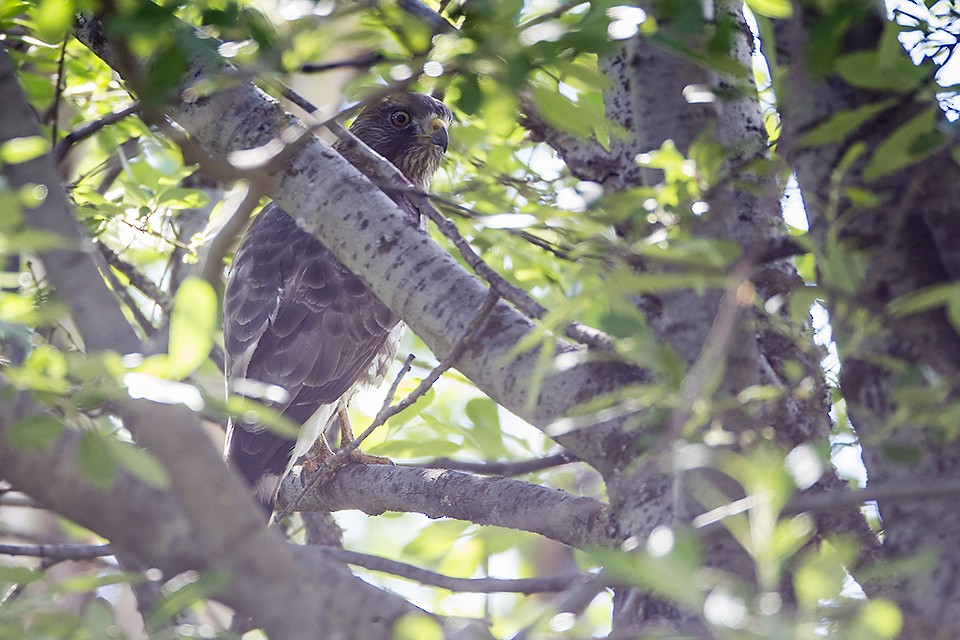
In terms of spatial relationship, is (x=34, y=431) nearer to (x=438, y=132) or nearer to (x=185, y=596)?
(x=185, y=596)

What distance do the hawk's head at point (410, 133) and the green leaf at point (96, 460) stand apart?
5.09 metres

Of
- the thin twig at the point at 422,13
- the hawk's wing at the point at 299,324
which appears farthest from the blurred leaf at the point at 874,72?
the hawk's wing at the point at 299,324

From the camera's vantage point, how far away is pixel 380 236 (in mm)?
2832

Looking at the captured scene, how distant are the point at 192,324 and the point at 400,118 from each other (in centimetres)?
549

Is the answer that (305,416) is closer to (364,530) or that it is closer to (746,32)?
(746,32)

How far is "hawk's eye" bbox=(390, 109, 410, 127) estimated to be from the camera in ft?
22.0

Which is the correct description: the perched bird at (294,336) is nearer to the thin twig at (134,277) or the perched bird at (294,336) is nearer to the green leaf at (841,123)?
the thin twig at (134,277)

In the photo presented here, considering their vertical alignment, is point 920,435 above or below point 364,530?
above

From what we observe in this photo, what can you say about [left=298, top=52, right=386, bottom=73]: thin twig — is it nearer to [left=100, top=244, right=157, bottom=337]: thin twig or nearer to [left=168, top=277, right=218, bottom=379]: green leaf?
[left=168, top=277, right=218, bottom=379]: green leaf

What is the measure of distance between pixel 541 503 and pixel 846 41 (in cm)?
164

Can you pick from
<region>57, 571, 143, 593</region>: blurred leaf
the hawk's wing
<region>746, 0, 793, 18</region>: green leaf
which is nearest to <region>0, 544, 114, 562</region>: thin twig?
<region>57, 571, 143, 593</region>: blurred leaf

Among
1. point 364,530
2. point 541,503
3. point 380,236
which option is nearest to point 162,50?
point 380,236

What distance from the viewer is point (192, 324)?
55.9 inches

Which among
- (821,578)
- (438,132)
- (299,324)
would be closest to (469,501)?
(299,324)
